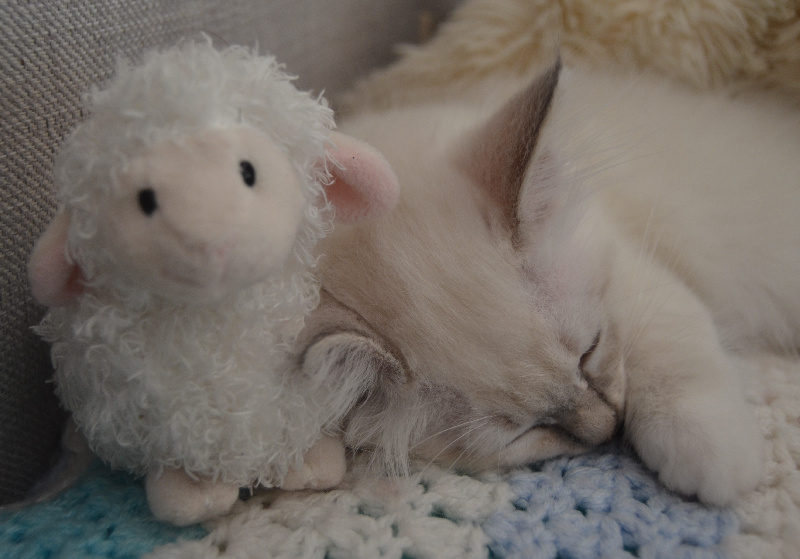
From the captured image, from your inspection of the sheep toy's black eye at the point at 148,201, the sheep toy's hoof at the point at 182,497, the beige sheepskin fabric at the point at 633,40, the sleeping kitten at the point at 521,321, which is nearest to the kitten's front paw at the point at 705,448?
the sleeping kitten at the point at 521,321

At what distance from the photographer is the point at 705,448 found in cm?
83

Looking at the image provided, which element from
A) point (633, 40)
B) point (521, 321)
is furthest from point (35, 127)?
point (633, 40)

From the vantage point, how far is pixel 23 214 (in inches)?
35.6

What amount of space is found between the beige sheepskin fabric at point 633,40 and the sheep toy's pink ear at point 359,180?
2.70ft

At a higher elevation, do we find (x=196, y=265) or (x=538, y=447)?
(x=196, y=265)

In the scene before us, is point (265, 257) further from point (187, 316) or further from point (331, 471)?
point (331, 471)

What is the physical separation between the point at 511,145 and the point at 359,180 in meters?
0.25

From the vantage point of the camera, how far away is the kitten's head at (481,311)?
85 cm

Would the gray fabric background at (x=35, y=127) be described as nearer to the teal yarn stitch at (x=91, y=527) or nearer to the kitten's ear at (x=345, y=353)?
the teal yarn stitch at (x=91, y=527)

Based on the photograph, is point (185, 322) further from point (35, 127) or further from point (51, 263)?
point (35, 127)

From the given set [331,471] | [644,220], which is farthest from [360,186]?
[644,220]

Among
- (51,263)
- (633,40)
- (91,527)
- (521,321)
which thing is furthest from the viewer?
(633,40)

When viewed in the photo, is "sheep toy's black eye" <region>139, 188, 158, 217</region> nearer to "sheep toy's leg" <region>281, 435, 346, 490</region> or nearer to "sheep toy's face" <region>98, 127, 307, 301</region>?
"sheep toy's face" <region>98, 127, 307, 301</region>

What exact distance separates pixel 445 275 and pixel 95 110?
0.48 meters
